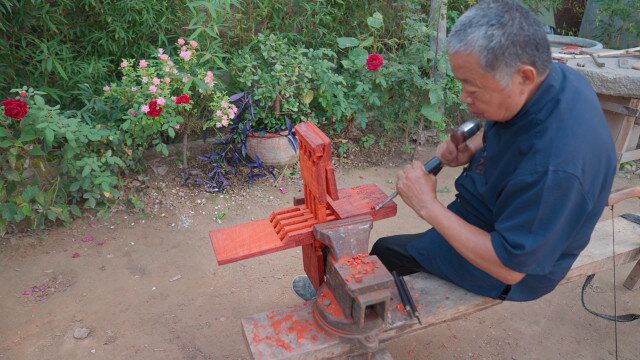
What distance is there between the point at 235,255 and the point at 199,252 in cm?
176

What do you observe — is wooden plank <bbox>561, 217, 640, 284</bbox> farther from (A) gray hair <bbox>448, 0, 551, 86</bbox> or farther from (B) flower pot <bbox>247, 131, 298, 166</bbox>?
(B) flower pot <bbox>247, 131, 298, 166</bbox>

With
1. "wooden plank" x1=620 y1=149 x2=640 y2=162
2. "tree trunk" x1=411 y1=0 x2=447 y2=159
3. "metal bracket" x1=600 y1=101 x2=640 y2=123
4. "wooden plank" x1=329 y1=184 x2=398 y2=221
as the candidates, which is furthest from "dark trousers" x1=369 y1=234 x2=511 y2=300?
"wooden plank" x1=620 y1=149 x2=640 y2=162

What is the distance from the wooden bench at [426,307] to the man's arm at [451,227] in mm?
337

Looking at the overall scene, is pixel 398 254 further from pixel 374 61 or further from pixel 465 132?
pixel 374 61

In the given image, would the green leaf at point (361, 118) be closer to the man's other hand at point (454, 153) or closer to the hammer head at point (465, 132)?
the man's other hand at point (454, 153)

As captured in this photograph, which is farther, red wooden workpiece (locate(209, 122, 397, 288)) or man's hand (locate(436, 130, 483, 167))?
man's hand (locate(436, 130, 483, 167))

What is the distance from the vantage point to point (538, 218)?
Answer: 1.36 m

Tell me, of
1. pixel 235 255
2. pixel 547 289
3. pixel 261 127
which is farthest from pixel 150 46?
pixel 547 289

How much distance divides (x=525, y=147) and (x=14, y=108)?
280cm

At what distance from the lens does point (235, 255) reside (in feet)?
5.63

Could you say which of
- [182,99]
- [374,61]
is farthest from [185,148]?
[374,61]

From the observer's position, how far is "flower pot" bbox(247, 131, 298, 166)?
3996 mm

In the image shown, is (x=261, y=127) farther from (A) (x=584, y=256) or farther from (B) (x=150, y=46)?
(A) (x=584, y=256)

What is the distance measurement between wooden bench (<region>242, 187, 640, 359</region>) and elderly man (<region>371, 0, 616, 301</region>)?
38 cm
